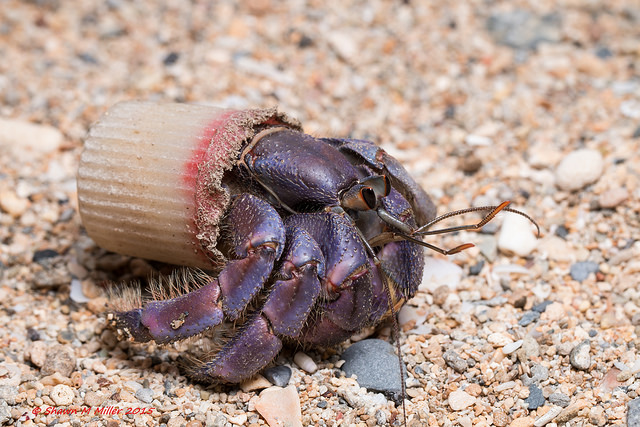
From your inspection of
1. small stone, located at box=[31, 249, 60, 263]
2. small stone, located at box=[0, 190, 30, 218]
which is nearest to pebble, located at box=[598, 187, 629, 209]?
small stone, located at box=[31, 249, 60, 263]

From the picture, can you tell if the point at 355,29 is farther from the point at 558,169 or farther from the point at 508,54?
the point at 558,169

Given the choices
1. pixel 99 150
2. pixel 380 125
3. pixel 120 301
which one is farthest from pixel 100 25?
pixel 120 301

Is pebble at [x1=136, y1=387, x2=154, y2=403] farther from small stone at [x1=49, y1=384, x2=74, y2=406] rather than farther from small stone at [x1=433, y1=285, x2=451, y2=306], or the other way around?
small stone at [x1=433, y1=285, x2=451, y2=306]

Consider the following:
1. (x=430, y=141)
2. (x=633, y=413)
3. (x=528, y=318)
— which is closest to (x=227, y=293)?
(x=528, y=318)

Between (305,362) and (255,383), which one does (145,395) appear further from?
(305,362)

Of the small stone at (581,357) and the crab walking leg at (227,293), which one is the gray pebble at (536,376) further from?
the crab walking leg at (227,293)

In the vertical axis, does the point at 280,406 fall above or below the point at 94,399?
above

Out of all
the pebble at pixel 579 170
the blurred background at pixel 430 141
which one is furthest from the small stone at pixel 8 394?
the pebble at pixel 579 170
